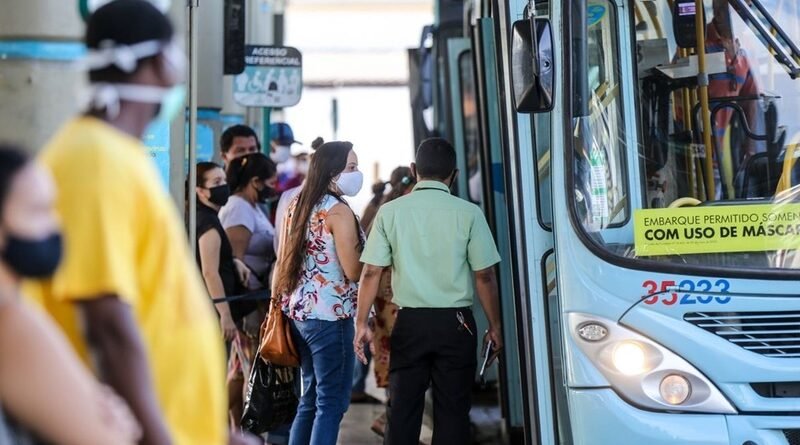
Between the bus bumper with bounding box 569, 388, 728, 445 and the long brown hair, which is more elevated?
the long brown hair

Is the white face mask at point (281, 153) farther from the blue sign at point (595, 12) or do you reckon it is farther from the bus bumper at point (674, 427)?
the bus bumper at point (674, 427)

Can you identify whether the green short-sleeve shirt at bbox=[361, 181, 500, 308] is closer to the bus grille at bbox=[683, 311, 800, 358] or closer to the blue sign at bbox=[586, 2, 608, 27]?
the blue sign at bbox=[586, 2, 608, 27]

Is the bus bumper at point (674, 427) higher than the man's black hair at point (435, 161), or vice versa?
the man's black hair at point (435, 161)

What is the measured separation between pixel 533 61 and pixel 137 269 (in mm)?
2873

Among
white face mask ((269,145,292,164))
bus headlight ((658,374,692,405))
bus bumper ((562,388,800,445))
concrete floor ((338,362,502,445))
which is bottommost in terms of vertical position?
concrete floor ((338,362,502,445))

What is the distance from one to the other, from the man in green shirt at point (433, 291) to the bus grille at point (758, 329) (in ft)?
5.02

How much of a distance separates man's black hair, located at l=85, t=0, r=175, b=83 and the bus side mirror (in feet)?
8.56

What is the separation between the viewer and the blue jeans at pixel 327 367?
21.1 feet

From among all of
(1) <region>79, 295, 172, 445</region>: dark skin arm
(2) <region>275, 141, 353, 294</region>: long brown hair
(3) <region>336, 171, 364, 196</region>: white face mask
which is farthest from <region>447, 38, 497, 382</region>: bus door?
(1) <region>79, 295, 172, 445</region>: dark skin arm

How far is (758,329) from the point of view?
5.07 metres

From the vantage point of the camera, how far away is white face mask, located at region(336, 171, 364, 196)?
21.8 ft

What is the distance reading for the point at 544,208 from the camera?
559 centimetres

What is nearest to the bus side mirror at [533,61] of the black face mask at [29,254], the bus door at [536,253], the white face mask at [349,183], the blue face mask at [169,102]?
the bus door at [536,253]

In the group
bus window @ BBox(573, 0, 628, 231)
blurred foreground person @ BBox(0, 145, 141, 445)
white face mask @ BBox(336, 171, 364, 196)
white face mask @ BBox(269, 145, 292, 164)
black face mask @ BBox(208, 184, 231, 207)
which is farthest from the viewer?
white face mask @ BBox(269, 145, 292, 164)
